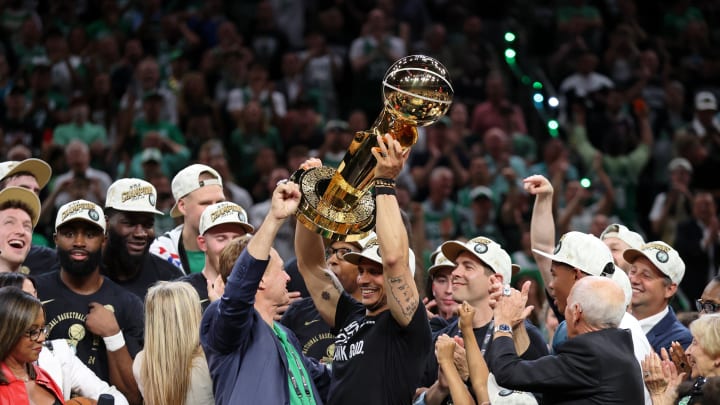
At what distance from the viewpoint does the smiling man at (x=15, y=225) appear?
22.7 feet

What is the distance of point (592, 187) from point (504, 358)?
317 inches

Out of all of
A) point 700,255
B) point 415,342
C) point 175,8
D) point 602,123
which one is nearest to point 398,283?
point 415,342

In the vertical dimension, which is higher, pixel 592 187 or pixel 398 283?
pixel 398 283

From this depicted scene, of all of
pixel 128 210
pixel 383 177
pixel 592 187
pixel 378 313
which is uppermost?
pixel 383 177

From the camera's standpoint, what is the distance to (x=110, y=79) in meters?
13.9

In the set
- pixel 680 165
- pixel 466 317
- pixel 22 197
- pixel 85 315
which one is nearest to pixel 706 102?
pixel 680 165

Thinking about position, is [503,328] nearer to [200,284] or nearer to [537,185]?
[537,185]

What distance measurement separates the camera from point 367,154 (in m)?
5.57

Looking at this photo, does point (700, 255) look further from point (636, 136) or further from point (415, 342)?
point (415, 342)

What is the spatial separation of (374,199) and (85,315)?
78.0 inches

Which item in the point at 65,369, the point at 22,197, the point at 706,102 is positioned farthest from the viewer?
the point at 706,102

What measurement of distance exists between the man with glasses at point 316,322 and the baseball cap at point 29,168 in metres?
2.05

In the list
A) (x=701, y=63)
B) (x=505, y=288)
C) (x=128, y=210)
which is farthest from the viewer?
(x=701, y=63)

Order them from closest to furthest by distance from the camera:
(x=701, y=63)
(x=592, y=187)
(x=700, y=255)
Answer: (x=700, y=255) < (x=592, y=187) < (x=701, y=63)
